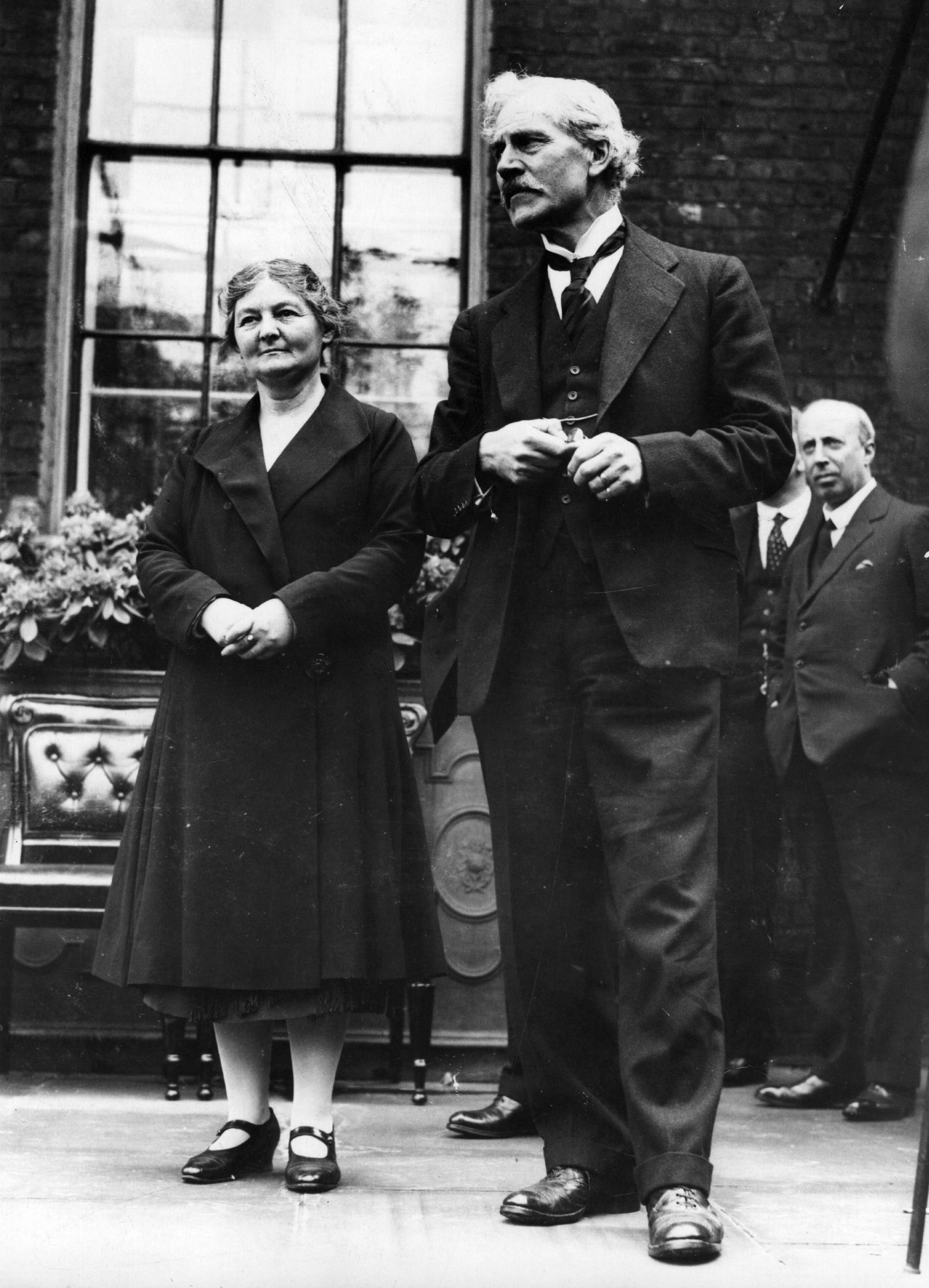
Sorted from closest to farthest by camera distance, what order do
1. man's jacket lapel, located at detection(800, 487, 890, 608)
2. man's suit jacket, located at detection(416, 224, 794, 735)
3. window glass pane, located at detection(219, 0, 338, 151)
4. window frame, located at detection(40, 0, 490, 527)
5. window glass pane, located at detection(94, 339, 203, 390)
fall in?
man's suit jacket, located at detection(416, 224, 794, 735)
man's jacket lapel, located at detection(800, 487, 890, 608)
window frame, located at detection(40, 0, 490, 527)
window glass pane, located at detection(94, 339, 203, 390)
window glass pane, located at detection(219, 0, 338, 151)

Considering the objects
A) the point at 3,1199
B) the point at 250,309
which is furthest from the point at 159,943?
the point at 250,309

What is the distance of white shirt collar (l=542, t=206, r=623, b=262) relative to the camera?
2.67 m

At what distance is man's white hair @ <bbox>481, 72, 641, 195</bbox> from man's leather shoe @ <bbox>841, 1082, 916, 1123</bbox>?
2316 mm

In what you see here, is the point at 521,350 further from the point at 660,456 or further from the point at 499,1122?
the point at 499,1122

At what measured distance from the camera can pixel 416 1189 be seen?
2760mm

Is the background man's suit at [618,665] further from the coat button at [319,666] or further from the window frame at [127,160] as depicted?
the window frame at [127,160]

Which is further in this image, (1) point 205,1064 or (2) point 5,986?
(2) point 5,986

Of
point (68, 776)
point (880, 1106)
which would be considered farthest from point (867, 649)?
point (68, 776)

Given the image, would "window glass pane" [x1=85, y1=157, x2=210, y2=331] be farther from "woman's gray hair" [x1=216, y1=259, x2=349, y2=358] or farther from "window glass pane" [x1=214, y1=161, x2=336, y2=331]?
"woman's gray hair" [x1=216, y1=259, x2=349, y2=358]

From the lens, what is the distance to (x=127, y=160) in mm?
5387

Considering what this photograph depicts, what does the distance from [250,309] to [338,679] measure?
77 centimetres

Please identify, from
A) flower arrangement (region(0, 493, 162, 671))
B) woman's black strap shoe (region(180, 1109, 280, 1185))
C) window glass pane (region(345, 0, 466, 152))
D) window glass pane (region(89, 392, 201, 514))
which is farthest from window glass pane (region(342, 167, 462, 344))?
woman's black strap shoe (region(180, 1109, 280, 1185))

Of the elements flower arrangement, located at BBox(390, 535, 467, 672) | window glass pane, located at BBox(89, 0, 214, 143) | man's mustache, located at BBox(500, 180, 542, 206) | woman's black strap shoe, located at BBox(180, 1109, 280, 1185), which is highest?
window glass pane, located at BBox(89, 0, 214, 143)

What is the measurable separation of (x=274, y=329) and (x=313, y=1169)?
63.6 inches
